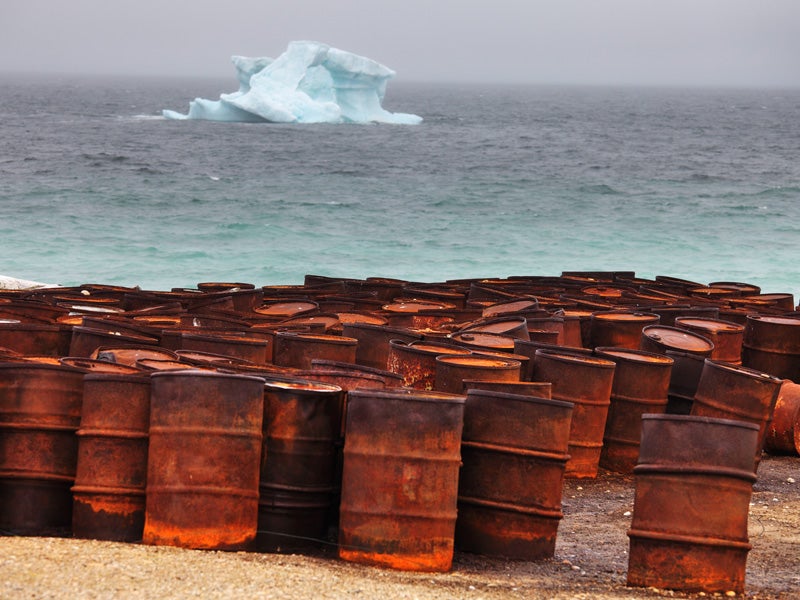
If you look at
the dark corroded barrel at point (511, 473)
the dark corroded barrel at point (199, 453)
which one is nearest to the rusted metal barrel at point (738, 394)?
the dark corroded barrel at point (511, 473)

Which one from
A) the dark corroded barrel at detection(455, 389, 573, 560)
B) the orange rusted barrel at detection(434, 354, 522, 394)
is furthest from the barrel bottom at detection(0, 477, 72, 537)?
the orange rusted barrel at detection(434, 354, 522, 394)

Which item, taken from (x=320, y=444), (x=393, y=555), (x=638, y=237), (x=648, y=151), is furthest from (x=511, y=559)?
(x=648, y=151)

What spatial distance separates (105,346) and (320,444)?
6.79 feet

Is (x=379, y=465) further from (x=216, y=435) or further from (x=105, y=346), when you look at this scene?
(x=105, y=346)

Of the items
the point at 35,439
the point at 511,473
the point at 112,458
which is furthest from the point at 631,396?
the point at 35,439

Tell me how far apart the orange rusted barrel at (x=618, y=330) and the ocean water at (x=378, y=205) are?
61.6 ft

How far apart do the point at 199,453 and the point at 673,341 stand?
457cm

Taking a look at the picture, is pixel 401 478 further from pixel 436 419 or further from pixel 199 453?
pixel 199 453

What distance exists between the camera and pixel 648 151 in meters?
→ 63.2

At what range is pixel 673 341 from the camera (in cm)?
838

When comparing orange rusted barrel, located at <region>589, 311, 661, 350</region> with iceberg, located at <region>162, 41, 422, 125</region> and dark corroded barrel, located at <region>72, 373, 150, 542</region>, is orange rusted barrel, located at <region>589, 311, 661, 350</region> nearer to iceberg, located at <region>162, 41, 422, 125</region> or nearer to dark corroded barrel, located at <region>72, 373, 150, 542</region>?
dark corroded barrel, located at <region>72, 373, 150, 542</region>

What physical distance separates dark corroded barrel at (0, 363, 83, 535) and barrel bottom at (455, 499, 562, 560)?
1.96 meters

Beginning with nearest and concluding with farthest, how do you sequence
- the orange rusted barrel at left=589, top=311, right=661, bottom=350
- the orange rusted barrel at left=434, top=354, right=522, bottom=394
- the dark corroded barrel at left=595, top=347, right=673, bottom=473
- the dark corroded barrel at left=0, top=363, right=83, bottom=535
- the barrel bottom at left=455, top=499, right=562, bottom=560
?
the dark corroded barrel at left=0, top=363, right=83, bottom=535, the barrel bottom at left=455, top=499, right=562, bottom=560, the orange rusted barrel at left=434, top=354, right=522, bottom=394, the dark corroded barrel at left=595, top=347, right=673, bottom=473, the orange rusted barrel at left=589, top=311, right=661, bottom=350

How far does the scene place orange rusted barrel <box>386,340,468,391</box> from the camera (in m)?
6.77
